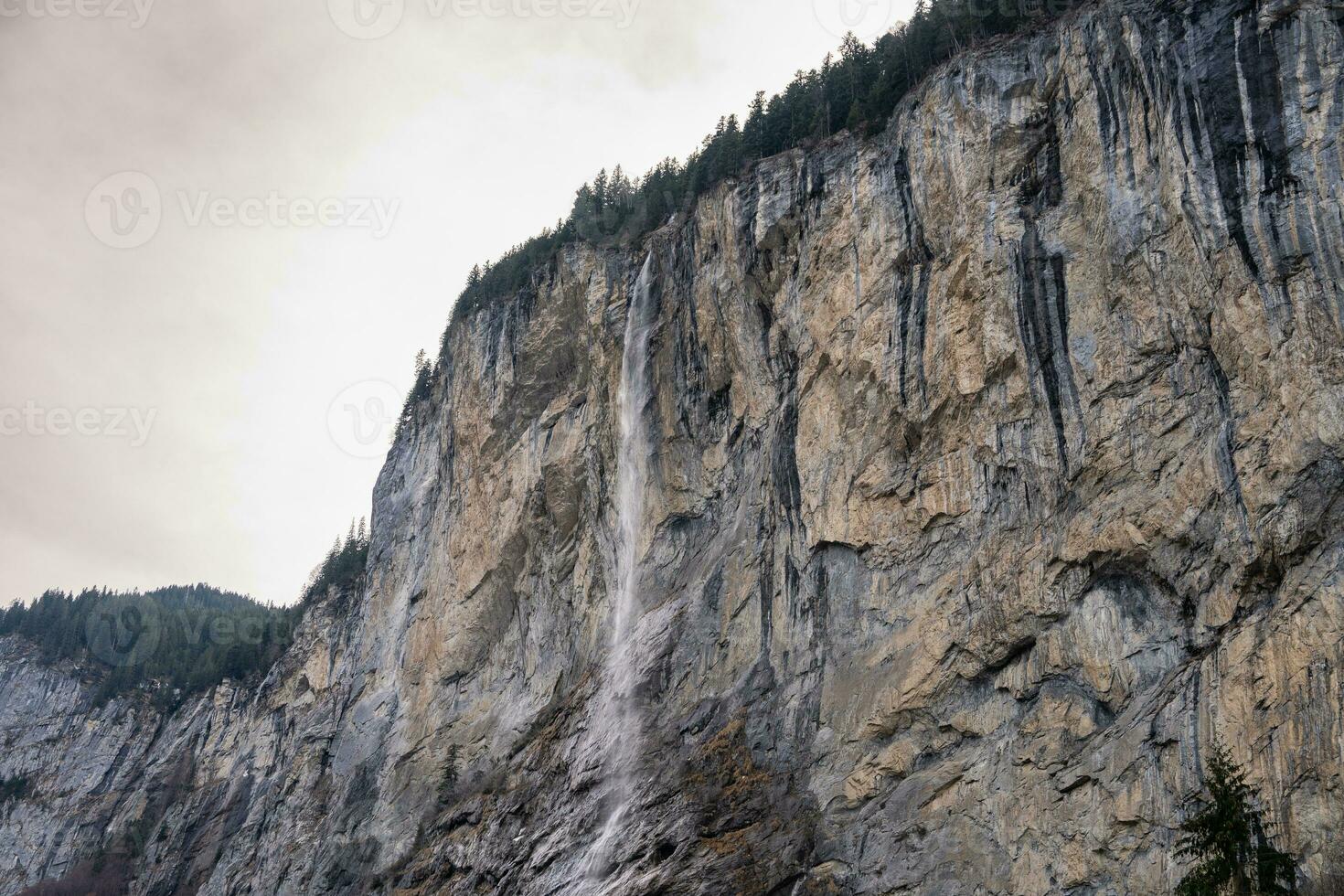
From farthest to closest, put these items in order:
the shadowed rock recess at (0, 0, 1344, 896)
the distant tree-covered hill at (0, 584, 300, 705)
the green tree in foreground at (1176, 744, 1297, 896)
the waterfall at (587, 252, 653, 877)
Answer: the distant tree-covered hill at (0, 584, 300, 705) < the waterfall at (587, 252, 653, 877) < the shadowed rock recess at (0, 0, 1344, 896) < the green tree in foreground at (1176, 744, 1297, 896)

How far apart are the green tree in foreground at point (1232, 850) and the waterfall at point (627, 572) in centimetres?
1694

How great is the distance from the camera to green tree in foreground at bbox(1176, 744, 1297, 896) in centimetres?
1786

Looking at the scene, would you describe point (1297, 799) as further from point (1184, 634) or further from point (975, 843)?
point (975, 843)

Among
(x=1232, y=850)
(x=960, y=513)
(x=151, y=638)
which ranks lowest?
(x=1232, y=850)

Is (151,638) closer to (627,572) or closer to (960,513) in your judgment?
(627,572)

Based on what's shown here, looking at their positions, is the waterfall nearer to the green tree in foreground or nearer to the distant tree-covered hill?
the green tree in foreground

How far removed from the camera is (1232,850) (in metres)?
18.0

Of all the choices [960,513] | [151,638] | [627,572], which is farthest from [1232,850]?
[151,638]

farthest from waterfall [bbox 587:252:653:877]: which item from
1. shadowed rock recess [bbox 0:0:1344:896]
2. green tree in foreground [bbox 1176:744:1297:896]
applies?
green tree in foreground [bbox 1176:744:1297:896]

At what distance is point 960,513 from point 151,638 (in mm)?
91590

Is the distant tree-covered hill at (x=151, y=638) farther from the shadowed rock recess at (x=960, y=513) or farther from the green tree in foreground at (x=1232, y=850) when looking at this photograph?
the green tree in foreground at (x=1232, y=850)

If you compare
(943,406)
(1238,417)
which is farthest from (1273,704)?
(943,406)

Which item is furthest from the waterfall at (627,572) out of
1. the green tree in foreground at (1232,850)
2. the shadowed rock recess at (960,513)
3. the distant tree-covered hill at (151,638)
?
the distant tree-covered hill at (151,638)

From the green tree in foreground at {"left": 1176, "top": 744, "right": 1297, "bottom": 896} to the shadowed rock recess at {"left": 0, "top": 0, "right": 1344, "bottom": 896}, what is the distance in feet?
3.38
